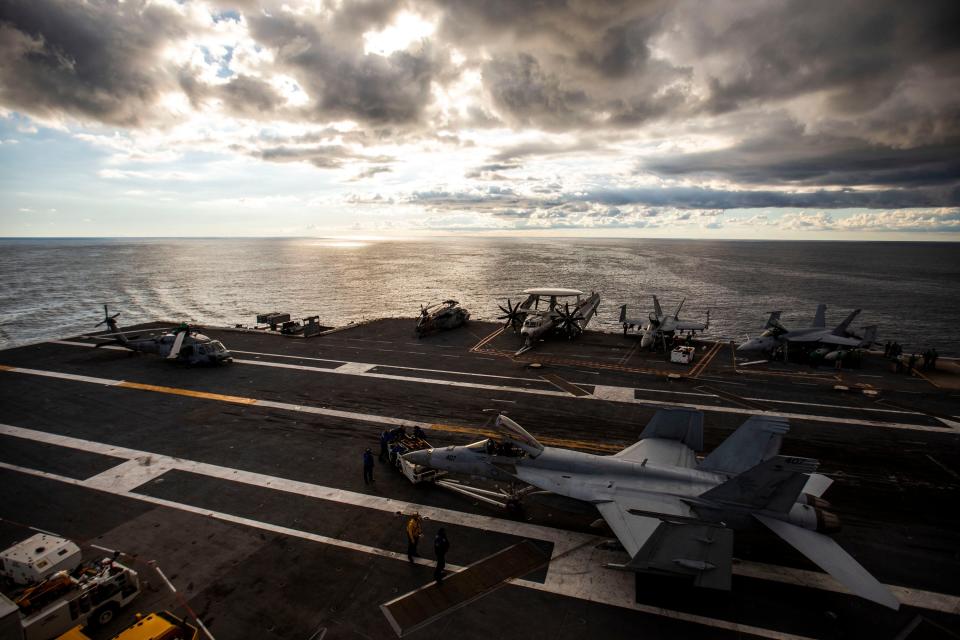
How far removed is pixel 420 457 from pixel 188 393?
21896 mm

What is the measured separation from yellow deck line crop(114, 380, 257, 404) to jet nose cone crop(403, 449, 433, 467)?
15921 millimetres

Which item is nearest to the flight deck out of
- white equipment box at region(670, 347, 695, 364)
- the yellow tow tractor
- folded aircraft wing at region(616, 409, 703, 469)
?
white equipment box at region(670, 347, 695, 364)

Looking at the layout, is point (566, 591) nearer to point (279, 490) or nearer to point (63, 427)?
point (279, 490)

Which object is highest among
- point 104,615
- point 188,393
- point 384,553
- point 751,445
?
point 751,445

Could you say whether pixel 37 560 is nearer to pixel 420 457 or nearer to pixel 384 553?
pixel 384 553

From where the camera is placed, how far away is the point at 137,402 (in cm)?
2953

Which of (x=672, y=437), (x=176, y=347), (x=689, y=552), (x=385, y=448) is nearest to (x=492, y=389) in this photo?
(x=385, y=448)

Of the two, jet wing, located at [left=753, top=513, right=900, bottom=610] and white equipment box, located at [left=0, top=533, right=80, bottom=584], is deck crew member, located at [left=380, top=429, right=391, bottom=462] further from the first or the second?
jet wing, located at [left=753, top=513, right=900, bottom=610]

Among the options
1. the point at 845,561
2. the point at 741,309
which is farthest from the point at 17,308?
the point at 741,309

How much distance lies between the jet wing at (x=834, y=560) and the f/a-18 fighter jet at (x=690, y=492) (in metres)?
0.03

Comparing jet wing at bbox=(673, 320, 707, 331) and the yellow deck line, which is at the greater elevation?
jet wing at bbox=(673, 320, 707, 331)

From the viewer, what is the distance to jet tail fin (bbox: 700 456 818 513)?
13.6 meters

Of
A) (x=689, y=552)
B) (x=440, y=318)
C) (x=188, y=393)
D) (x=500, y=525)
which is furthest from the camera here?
(x=440, y=318)

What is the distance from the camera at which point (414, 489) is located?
63.9ft
